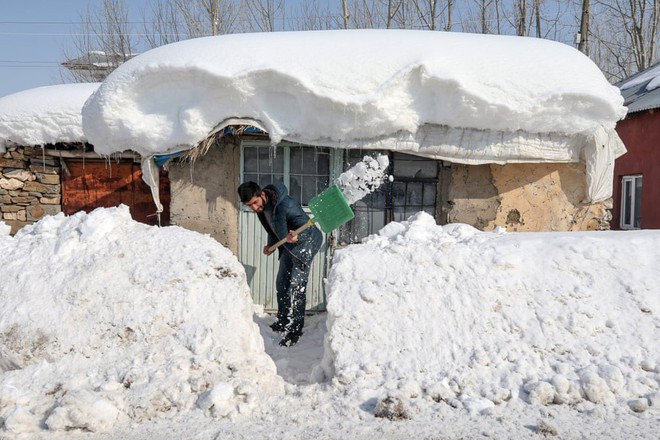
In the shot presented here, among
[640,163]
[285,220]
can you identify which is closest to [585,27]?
[640,163]

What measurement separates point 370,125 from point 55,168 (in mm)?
5096

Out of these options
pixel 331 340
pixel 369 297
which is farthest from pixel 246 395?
pixel 369 297

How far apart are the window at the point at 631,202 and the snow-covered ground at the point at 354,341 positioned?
7455mm

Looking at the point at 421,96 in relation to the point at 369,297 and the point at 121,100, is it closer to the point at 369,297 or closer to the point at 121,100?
the point at 369,297

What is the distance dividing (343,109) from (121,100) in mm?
2128

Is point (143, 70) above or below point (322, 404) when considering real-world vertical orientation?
above

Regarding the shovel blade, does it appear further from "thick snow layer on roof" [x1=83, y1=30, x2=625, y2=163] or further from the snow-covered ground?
"thick snow layer on roof" [x1=83, y1=30, x2=625, y2=163]

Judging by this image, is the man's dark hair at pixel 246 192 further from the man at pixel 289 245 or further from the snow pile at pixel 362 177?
the snow pile at pixel 362 177

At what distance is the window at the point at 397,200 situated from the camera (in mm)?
5691

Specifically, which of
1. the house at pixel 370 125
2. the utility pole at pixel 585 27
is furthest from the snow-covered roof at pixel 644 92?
the house at pixel 370 125

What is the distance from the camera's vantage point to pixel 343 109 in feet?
16.1

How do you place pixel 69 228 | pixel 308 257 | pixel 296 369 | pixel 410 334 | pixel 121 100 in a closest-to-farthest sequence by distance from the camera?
1. pixel 410 334
2. pixel 296 369
3. pixel 69 228
4. pixel 308 257
5. pixel 121 100

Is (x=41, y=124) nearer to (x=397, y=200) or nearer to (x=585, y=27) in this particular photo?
(x=397, y=200)

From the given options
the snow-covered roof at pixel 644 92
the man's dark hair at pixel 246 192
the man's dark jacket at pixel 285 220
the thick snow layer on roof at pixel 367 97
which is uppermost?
the snow-covered roof at pixel 644 92
